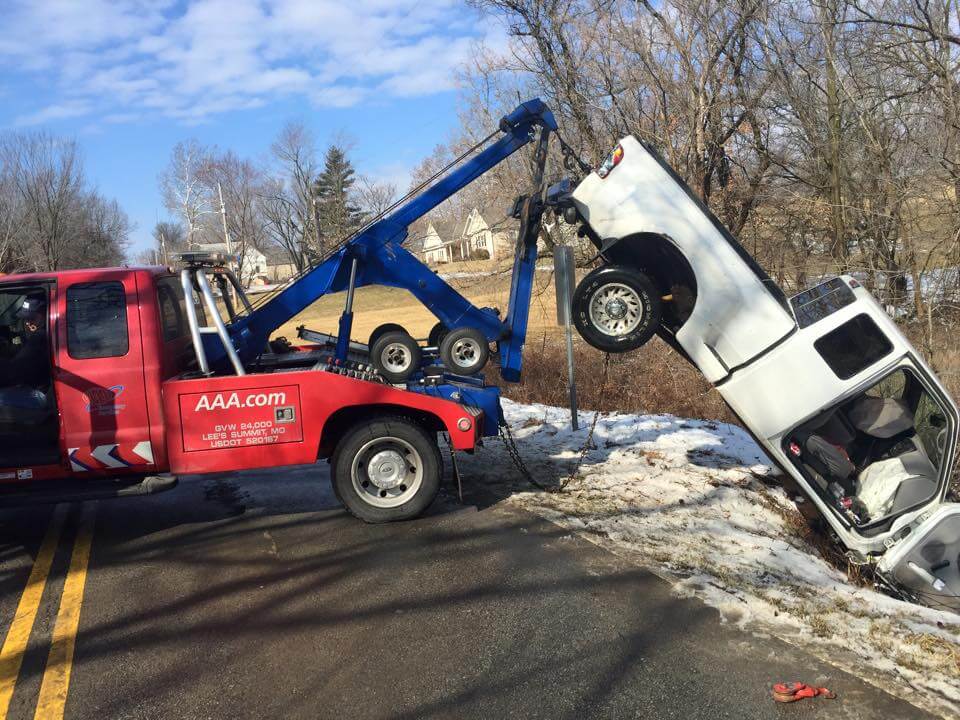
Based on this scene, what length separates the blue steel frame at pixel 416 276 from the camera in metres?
7.03

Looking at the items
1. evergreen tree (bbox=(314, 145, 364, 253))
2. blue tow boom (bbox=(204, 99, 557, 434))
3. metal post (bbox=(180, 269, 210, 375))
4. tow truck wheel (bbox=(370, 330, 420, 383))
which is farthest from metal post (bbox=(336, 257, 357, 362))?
evergreen tree (bbox=(314, 145, 364, 253))

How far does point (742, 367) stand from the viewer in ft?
19.9

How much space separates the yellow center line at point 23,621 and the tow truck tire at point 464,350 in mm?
3613

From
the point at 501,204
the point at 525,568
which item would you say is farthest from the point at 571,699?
the point at 501,204

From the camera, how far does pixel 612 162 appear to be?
638 centimetres

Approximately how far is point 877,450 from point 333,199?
6432cm

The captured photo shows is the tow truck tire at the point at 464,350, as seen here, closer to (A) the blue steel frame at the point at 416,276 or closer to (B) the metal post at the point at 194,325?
(A) the blue steel frame at the point at 416,276

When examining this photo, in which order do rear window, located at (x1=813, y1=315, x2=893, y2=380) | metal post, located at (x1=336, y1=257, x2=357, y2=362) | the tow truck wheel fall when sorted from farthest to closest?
metal post, located at (x1=336, y1=257, x2=357, y2=362), the tow truck wheel, rear window, located at (x1=813, y1=315, x2=893, y2=380)

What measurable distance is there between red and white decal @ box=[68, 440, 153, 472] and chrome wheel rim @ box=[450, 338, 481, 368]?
2.69 m

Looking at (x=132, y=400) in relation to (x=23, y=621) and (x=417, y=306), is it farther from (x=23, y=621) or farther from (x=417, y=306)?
(x=417, y=306)

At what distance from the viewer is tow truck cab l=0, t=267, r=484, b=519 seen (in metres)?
5.97

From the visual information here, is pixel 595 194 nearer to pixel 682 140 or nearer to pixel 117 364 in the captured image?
pixel 117 364

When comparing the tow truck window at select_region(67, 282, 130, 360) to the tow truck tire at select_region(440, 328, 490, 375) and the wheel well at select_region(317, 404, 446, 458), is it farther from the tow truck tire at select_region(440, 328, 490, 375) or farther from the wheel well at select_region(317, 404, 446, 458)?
the tow truck tire at select_region(440, 328, 490, 375)

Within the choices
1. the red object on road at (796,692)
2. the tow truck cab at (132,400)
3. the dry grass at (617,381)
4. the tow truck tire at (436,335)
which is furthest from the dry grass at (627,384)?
the red object on road at (796,692)
